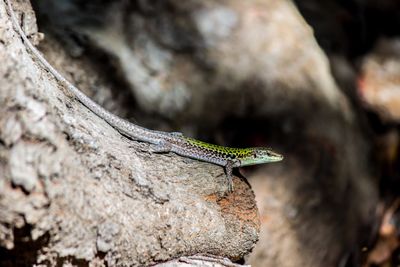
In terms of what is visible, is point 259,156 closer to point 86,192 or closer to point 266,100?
point 266,100

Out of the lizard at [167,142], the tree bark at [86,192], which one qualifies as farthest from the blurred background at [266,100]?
the tree bark at [86,192]

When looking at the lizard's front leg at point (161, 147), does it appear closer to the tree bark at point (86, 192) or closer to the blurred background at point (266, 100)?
the tree bark at point (86, 192)

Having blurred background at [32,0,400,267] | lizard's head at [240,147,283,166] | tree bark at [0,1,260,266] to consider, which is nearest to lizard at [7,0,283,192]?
lizard's head at [240,147,283,166]

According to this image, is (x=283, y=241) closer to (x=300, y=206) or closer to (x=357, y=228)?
(x=300, y=206)

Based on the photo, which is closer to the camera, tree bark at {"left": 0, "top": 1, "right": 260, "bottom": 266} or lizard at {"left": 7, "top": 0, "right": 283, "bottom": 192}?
tree bark at {"left": 0, "top": 1, "right": 260, "bottom": 266}

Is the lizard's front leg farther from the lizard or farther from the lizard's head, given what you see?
the lizard's head

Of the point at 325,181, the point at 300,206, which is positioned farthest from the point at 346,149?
the point at 300,206
